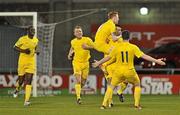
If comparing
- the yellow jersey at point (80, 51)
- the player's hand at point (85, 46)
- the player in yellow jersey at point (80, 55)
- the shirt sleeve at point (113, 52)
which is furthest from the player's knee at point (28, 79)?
the shirt sleeve at point (113, 52)

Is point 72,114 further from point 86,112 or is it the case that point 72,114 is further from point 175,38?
point 175,38

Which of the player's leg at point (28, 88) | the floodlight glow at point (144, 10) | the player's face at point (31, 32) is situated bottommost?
the player's leg at point (28, 88)

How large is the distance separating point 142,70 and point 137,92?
51.0ft

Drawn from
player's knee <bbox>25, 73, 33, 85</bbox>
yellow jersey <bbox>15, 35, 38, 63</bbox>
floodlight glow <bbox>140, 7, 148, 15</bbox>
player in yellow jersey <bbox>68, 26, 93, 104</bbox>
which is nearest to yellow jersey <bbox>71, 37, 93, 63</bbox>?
player in yellow jersey <bbox>68, 26, 93, 104</bbox>

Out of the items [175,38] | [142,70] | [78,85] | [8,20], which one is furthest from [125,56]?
[175,38]

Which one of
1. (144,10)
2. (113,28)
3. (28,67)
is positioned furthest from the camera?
(144,10)

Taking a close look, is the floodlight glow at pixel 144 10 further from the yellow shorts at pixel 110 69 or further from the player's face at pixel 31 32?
the yellow shorts at pixel 110 69

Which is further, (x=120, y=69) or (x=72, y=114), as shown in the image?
(x=120, y=69)

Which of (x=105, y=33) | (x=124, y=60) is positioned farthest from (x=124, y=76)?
(x=105, y=33)

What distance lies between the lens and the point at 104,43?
20.2 m

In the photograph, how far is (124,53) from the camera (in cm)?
1864

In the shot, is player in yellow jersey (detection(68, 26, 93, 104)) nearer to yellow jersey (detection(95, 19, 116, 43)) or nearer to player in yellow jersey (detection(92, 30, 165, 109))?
yellow jersey (detection(95, 19, 116, 43))

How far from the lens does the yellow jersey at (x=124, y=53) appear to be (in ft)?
61.0

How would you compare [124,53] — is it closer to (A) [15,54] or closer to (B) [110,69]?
(B) [110,69]
